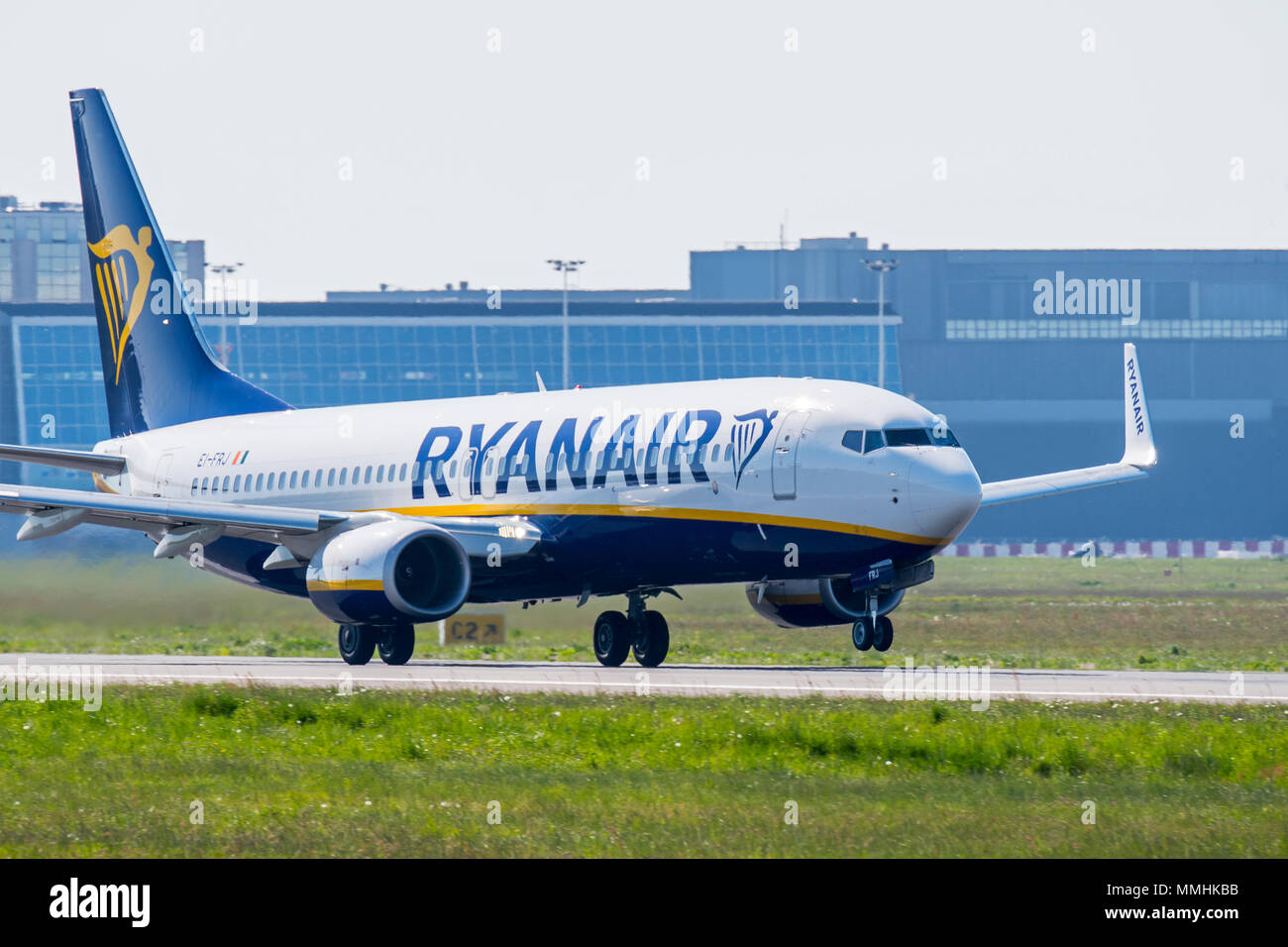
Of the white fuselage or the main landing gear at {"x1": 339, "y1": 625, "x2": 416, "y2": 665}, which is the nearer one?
the white fuselage

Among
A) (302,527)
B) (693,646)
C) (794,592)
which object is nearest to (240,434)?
(302,527)

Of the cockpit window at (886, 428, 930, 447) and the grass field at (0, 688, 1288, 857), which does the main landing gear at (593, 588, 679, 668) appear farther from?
the grass field at (0, 688, 1288, 857)

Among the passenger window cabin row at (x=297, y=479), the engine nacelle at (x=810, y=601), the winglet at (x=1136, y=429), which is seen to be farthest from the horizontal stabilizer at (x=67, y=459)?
the winglet at (x=1136, y=429)

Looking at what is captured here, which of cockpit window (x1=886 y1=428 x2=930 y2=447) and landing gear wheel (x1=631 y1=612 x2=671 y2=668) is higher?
cockpit window (x1=886 y1=428 x2=930 y2=447)

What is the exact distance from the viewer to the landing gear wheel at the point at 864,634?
102ft

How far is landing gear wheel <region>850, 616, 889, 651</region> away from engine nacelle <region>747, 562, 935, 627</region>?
185cm

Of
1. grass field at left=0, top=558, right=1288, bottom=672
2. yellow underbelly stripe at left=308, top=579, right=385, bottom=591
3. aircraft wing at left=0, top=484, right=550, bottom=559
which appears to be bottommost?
grass field at left=0, top=558, right=1288, bottom=672

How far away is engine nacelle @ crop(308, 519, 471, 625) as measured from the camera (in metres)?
32.0

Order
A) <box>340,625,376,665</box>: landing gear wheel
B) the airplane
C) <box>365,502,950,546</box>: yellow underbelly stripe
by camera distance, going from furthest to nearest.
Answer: <box>340,625,376,665</box>: landing gear wheel
the airplane
<box>365,502,950,546</box>: yellow underbelly stripe

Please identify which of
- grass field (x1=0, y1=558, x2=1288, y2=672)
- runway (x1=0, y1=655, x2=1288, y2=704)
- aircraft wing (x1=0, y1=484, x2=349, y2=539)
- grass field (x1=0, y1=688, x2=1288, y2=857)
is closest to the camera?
grass field (x1=0, y1=688, x2=1288, y2=857)

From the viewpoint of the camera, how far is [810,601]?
3438 centimetres

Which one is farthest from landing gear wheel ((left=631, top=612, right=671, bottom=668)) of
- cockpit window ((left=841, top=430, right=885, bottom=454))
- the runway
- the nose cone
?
the nose cone

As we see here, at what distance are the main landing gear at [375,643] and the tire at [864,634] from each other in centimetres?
822
